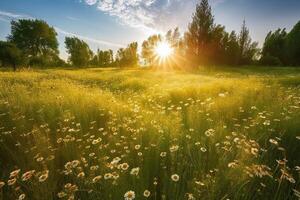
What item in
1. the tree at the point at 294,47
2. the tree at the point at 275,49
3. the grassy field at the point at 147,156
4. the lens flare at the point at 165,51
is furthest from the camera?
the lens flare at the point at 165,51

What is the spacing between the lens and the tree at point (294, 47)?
33.3 meters

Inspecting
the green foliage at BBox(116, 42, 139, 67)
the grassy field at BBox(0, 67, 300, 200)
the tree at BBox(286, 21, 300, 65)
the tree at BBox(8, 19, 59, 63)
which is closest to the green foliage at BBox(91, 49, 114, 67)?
the green foliage at BBox(116, 42, 139, 67)

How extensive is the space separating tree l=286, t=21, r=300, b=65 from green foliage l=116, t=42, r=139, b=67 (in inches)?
1655

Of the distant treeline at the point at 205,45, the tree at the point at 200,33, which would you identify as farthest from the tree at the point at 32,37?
the tree at the point at 200,33

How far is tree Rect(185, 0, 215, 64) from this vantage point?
36.9 meters

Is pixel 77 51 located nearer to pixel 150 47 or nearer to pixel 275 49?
pixel 150 47

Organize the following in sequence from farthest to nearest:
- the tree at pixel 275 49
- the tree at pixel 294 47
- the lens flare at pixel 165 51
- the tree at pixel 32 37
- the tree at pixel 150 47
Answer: the tree at pixel 150 47
the tree at pixel 32 37
the lens flare at pixel 165 51
the tree at pixel 275 49
the tree at pixel 294 47

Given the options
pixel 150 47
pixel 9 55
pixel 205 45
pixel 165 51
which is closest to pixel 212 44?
pixel 205 45

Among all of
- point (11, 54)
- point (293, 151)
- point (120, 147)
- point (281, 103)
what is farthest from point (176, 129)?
point (11, 54)

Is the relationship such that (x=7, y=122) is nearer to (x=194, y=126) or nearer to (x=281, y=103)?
(x=194, y=126)

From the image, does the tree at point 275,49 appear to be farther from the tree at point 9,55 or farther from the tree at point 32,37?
the tree at point 32,37

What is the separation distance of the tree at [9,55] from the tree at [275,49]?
40.4m

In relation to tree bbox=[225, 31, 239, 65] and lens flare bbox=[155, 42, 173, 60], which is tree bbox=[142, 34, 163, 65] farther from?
tree bbox=[225, 31, 239, 65]

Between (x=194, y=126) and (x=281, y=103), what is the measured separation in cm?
201
